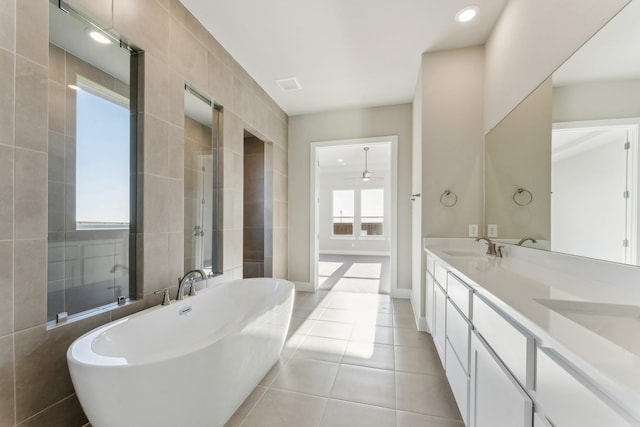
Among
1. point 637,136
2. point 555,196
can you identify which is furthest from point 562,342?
point 555,196

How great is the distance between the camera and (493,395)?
0.96 meters

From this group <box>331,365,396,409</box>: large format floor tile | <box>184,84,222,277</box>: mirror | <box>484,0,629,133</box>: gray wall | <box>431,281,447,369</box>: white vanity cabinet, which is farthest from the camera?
<box>184,84,222,277</box>: mirror

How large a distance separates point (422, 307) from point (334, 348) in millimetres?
1035

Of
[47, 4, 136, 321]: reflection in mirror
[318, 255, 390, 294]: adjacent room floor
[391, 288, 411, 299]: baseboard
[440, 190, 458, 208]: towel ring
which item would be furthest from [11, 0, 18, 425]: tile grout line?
[391, 288, 411, 299]: baseboard

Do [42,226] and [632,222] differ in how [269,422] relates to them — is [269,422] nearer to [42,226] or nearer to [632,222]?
[42,226]

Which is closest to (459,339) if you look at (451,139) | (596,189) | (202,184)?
(596,189)

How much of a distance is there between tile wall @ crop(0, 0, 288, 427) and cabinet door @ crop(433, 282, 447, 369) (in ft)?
6.50

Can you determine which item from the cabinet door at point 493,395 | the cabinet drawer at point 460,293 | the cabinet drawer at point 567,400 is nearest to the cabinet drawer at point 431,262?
the cabinet drawer at point 460,293

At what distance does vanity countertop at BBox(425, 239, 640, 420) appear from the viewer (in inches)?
18.5

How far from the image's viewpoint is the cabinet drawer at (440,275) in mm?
1778

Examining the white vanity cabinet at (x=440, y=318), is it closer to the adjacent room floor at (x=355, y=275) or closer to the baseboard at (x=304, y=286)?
the adjacent room floor at (x=355, y=275)

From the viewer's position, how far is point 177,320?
175 cm

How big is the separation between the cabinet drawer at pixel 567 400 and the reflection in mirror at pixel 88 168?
2.03m

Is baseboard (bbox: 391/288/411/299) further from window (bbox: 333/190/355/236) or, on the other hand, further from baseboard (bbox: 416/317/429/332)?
window (bbox: 333/190/355/236)
